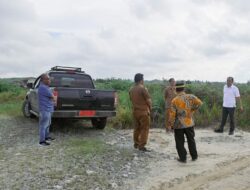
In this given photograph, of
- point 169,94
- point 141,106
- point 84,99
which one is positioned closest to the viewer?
point 141,106

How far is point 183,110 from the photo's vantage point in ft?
27.8

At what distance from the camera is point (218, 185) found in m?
6.75

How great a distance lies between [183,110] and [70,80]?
4938mm

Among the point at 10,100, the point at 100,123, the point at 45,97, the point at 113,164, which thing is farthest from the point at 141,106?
the point at 10,100

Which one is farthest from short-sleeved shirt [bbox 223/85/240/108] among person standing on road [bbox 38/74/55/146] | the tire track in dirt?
person standing on road [bbox 38/74/55/146]

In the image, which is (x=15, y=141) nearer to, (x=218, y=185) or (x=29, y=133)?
(x=29, y=133)

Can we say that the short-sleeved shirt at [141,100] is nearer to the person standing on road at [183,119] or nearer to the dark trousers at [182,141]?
the person standing on road at [183,119]

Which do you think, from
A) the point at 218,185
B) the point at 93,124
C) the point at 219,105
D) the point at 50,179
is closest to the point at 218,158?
the point at 218,185

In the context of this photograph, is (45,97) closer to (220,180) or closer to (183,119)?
(183,119)

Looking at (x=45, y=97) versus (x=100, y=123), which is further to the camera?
(x=100, y=123)

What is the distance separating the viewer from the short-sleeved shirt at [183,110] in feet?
27.7

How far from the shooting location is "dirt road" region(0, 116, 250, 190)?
6.83m

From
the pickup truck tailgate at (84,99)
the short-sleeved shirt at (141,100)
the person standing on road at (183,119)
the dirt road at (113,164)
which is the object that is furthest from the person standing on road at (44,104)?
the person standing on road at (183,119)

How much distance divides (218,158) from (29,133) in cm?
532
